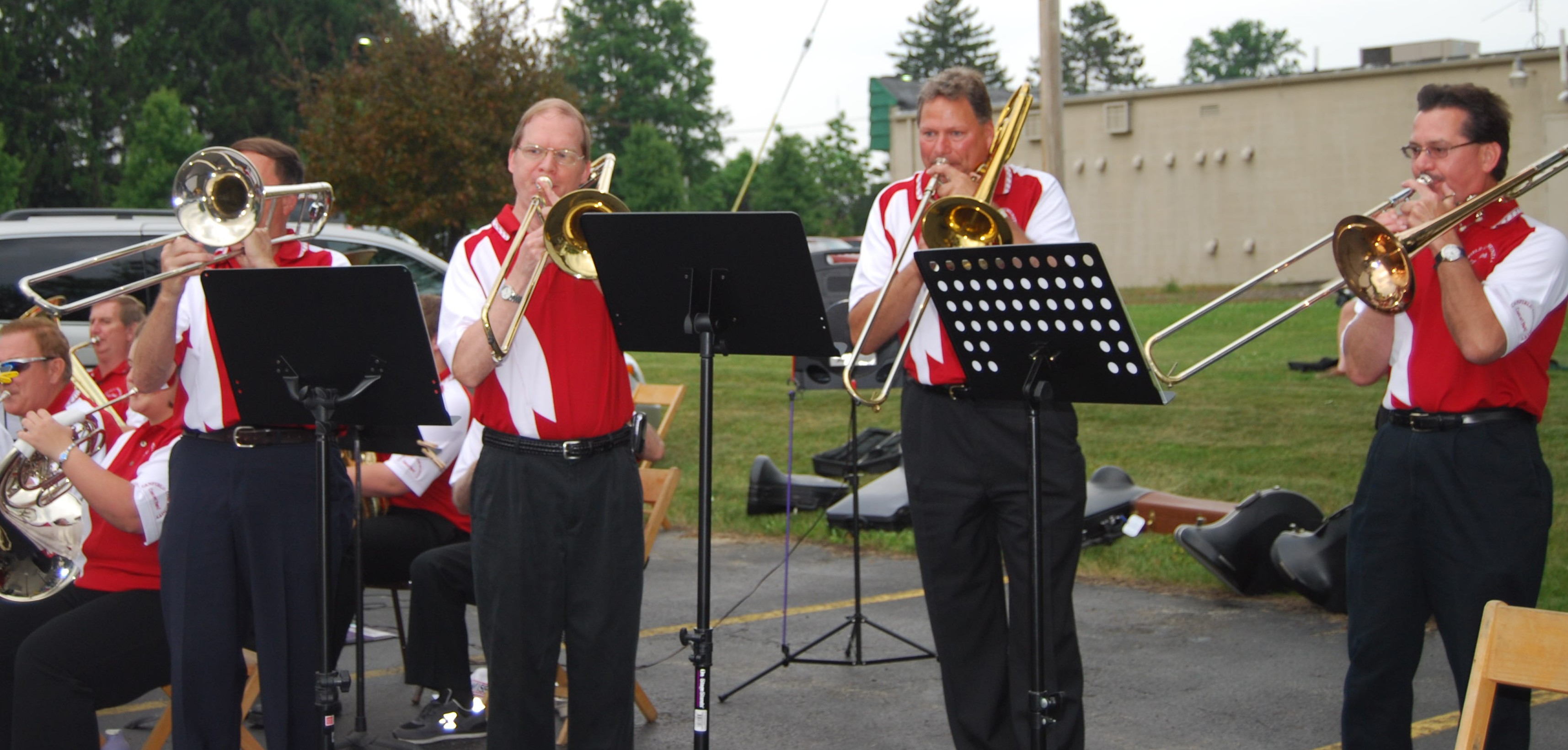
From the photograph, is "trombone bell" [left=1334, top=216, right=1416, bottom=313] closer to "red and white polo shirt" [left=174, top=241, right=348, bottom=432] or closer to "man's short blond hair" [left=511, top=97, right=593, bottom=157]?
"man's short blond hair" [left=511, top=97, right=593, bottom=157]

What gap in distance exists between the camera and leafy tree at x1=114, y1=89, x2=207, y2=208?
30.0 m

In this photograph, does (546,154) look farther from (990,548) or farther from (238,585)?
(990,548)

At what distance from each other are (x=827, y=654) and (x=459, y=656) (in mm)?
1725

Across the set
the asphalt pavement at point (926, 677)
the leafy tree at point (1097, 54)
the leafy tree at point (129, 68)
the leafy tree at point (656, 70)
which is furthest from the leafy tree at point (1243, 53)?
the asphalt pavement at point (926, 677)

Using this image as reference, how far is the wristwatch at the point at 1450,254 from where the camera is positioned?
3.22 m

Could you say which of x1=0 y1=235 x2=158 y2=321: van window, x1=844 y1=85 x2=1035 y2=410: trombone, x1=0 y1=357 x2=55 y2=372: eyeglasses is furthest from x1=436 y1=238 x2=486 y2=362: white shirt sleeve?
x1=0 y1=235 x2=158 y2=321: van window

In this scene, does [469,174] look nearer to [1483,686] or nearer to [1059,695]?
[1059,695]

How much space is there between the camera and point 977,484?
3.67 meters

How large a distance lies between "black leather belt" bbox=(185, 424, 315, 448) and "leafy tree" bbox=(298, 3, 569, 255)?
12.4 m

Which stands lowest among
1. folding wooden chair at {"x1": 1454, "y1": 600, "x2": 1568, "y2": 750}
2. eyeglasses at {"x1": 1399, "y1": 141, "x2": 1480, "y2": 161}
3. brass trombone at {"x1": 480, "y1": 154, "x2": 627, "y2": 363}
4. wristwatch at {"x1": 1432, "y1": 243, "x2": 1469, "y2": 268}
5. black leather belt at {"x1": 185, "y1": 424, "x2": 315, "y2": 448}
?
folding wooden chair at {"x1": 1454, "y1": 600, "x2": 1568, "y2": 750}

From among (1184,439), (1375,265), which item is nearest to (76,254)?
(1184,439)

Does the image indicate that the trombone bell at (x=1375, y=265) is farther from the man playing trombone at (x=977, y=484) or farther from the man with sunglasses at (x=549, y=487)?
the man with sunglasses at (x=549, y=487)

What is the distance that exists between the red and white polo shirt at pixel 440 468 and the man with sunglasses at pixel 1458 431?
10.7 feet

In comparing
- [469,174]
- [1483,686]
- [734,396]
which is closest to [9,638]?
[1483,686]
